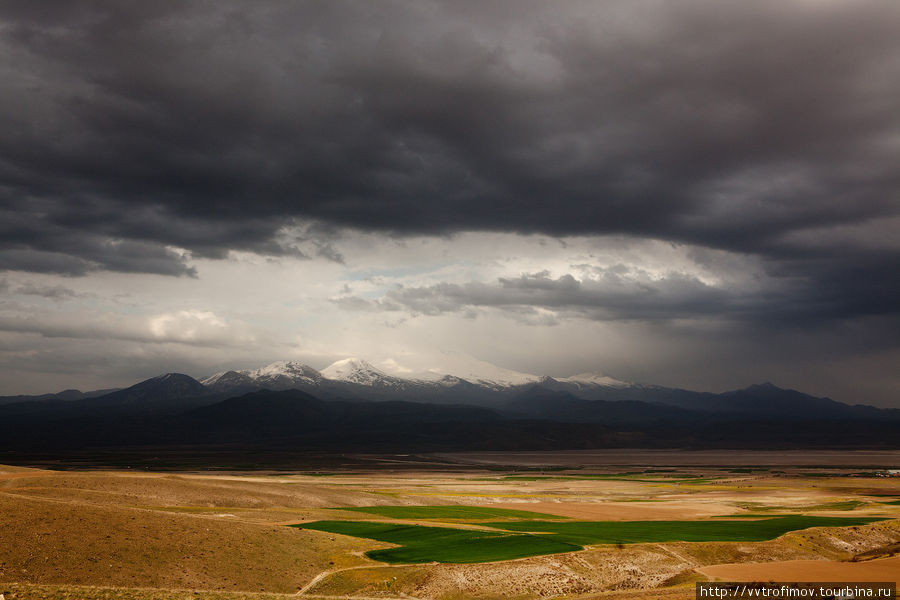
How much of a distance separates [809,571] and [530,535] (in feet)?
71.6

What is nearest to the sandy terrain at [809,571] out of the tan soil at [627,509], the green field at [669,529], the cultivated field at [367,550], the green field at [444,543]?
the cultivated field at [367,550]

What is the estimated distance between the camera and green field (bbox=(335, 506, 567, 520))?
255 feet

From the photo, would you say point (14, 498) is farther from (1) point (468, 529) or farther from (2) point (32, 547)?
(1) point (468, 529)

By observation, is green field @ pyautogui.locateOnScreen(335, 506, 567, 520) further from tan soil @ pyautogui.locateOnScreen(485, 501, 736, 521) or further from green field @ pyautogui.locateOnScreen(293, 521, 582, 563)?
green field @ pyautogui.locateOnScreen(293, 521, 582, 563)

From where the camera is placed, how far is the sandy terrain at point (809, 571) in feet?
137

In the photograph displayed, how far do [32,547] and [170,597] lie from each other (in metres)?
13.7

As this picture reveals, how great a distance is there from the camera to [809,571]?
4441 cm

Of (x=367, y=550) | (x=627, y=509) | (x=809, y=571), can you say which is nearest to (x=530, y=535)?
(x=367, y=550)

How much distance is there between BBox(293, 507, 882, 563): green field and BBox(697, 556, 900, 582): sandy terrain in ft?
26.1

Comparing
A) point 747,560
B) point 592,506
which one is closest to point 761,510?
point 592,506

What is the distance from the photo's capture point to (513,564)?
146ft

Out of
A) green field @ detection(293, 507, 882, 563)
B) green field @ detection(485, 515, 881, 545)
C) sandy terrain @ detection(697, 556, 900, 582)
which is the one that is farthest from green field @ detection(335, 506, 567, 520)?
sandy terrain @ detection(697, 556, 900, 582)

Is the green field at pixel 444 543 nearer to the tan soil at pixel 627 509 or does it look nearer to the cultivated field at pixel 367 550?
the cultivated field at pixel 367 550

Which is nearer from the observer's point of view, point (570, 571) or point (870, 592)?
point (870, 592)
